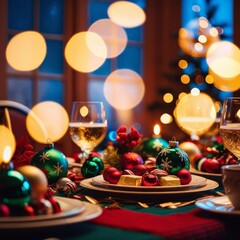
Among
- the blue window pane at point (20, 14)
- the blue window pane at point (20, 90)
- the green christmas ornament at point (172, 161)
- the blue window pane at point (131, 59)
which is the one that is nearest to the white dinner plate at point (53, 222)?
the green christmas ornament at point (172, 161)

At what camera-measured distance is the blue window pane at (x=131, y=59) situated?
4.47 metres

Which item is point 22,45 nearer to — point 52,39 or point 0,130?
point 52,39

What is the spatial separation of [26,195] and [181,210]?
0.28 metres

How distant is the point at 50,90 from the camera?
4.05 m

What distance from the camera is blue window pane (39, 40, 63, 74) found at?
4035 mm

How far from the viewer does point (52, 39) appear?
13.3ft

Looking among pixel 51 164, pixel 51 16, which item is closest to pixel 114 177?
pixel 51 164

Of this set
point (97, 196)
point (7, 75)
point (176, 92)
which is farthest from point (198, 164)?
point (176, 92)

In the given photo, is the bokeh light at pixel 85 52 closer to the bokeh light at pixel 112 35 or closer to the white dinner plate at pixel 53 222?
the bokeh light at pixel 112 35

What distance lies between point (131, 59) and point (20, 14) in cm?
106

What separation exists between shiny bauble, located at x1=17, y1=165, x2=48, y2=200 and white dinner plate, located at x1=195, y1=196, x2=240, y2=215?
24cm

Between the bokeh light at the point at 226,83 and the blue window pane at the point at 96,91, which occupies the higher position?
the bokeh light at the point at 226,83

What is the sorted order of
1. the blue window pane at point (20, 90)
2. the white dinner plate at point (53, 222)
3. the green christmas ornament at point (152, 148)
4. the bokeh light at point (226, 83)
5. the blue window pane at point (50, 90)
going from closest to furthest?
the white dinner plate at point (53, 222) → the green christmas ornament at point (152, 148) → the blue window pane at point (20, 90) → the blue window pane at point (50, 90) → the bokeh light at point (226, 83)

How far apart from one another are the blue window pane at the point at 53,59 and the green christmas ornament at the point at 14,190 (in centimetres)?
337
